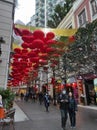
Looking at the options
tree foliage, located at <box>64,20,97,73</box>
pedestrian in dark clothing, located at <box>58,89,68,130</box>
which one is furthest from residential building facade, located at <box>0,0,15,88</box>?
tree foliage, located at <box>64,20,97,73</box>

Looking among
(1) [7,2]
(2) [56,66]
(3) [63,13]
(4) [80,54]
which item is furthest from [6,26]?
(3) [63,13]

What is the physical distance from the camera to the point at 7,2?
13.5 metres

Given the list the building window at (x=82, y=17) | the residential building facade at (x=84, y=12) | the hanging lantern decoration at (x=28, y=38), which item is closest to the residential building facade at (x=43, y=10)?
the residential building facade at (x=84, y=12)

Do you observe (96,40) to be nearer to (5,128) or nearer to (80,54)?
(80,54)

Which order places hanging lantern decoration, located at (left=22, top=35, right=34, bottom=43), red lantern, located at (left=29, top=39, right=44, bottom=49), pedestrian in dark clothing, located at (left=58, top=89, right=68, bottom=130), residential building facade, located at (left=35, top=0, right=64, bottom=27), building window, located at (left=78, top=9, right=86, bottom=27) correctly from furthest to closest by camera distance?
1. residential building facade, located at (left=35, top=0, right=64, bottom=27)
2. building window, located at (left=78, top=9, right=86, bottom=27)
3. hanging lantern decoration, located at (left=22, top=35, right=34, bottom=43)
4. red lantern, located at (left=29, top=39, right=44, bottom=49)
5. pedestrian in dark clothing, located at (left=58, top=89, right=68, bottom=130)

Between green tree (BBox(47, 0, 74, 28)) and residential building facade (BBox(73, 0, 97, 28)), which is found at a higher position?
green tree (BBox(47, 0, 74, 28))

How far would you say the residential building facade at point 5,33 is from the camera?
41.4 ft

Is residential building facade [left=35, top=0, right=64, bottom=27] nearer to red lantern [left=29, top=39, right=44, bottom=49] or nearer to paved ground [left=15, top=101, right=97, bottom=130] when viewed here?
red lantern [left=29, top=39, right=44, bottom=49]

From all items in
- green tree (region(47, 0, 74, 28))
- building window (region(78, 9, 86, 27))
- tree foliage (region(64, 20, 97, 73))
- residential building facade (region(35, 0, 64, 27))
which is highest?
residential building facade (region(35, 0, 64, 27))

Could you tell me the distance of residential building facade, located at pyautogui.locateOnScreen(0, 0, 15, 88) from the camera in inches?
497

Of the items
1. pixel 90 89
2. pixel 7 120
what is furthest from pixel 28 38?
pixel 90 89

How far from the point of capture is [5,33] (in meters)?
13.1

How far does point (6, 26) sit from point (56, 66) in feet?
46.4

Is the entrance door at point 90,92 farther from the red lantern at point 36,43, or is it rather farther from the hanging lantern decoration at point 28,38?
the hanging lantern decoration at point 28,38
